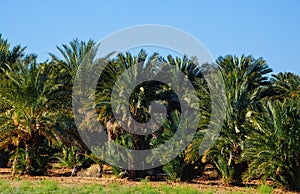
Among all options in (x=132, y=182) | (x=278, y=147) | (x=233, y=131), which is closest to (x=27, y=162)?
(x=132, y=182)

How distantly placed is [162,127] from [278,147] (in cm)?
500

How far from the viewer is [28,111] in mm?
17391

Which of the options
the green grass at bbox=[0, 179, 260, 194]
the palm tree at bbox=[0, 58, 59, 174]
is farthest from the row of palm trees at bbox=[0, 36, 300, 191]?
the green grass at bbox=[0, 179, 260, 194]

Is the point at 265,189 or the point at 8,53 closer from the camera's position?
the point at 265,189

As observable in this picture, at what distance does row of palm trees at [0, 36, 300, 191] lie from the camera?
14.9 m

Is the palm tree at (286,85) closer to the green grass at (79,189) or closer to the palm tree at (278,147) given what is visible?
the palm tree at (278,147)

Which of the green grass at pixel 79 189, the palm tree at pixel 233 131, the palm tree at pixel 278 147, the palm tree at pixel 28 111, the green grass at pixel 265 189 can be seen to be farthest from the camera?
the palm tree at pixel 28 111

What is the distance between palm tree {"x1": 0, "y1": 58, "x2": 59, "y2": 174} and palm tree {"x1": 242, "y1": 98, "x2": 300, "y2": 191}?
787cm

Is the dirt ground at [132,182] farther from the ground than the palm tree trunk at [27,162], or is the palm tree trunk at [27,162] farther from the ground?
the palm tree trunk at [27,162]

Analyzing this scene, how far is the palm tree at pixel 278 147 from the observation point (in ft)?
48.0

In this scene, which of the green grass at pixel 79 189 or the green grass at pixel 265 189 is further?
the green grass at pixel 265 189

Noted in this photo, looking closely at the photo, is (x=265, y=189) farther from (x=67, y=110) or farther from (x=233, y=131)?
(x=67, y=110)

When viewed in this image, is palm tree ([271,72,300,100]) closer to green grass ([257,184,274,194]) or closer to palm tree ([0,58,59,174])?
green grass ([257,184,274,194])

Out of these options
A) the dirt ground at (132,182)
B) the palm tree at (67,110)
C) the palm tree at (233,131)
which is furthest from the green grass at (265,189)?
the palm tree at (67,110)
